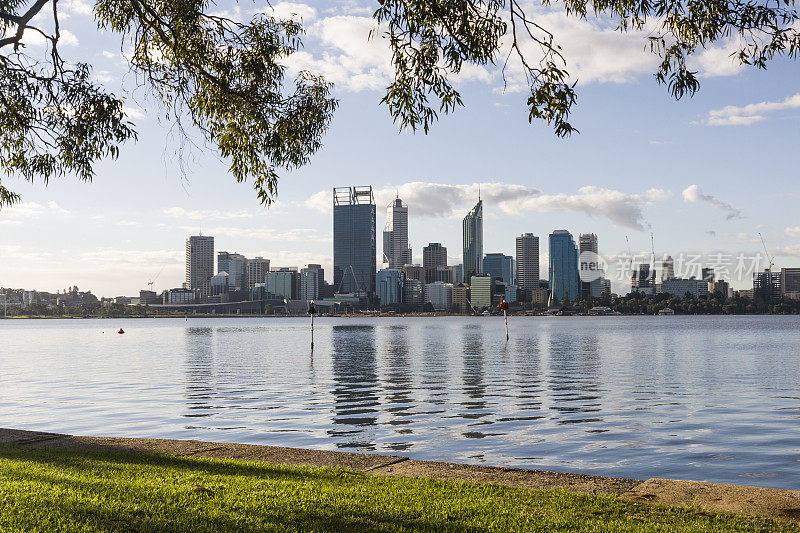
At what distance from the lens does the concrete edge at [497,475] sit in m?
9.65

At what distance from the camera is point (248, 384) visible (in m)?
43.0

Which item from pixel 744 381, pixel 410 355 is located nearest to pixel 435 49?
pixel 744 381

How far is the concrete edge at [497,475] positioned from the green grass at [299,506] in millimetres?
A: 536

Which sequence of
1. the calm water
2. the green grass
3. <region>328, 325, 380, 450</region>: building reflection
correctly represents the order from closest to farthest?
1. the green grass
2. the calm water
3. <region>328, 325, 380, 450</region>: building reflection

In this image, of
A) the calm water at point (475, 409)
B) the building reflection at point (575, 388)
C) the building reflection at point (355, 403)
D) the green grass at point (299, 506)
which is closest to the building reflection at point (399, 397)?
the calm water at point (475, 409)

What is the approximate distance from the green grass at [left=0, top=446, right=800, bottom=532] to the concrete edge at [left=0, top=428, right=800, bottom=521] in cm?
54

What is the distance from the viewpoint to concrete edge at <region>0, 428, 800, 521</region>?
380 inches

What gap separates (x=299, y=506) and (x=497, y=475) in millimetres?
3691

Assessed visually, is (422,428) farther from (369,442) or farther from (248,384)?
(248,384)

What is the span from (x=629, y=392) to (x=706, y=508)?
28454 mm

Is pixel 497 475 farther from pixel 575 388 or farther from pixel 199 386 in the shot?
pixel 199 386

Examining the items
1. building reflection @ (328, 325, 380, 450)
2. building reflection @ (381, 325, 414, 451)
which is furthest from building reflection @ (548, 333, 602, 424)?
building reflection @ (328, 325, 380, 450)

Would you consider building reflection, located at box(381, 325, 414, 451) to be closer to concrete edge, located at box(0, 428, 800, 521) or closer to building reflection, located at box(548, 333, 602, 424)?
building reflection, located at box(548, 333, 602, 424)

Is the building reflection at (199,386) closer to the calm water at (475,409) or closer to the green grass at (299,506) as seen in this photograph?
the calm water at (475,409)
